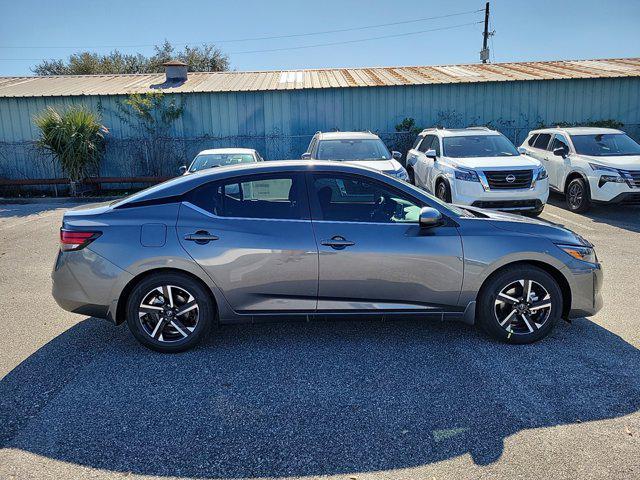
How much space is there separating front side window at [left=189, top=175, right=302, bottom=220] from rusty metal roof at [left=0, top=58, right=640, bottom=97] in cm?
1422

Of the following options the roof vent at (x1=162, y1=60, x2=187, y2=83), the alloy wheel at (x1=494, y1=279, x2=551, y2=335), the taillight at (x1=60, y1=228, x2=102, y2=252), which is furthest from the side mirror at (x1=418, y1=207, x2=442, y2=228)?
the roof vent at (x1=162, y1=60, x2=187, y2=83)

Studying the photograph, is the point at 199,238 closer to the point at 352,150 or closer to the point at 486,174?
the point at 486,174

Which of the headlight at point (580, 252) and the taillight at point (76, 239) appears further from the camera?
the headlight at point (580, 252)

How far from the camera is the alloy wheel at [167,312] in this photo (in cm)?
427

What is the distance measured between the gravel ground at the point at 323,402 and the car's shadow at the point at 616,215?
5.77 meters

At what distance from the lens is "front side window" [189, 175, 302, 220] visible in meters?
4.35

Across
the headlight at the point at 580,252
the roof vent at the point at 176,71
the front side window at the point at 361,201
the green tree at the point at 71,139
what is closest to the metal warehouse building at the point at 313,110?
the green tree at the point at 71,139

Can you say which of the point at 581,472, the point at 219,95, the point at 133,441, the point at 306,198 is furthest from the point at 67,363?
the point at 219,95

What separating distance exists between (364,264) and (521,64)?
21.5m

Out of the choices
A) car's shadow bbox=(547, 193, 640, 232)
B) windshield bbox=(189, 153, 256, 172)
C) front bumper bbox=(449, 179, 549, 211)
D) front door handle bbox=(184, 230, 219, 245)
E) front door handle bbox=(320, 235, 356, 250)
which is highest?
windshield bbox=(189, 153, 256, 172)

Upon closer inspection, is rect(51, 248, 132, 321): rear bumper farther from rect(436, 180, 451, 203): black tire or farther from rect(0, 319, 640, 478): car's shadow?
rect(436, 180, 451, 203): black tire

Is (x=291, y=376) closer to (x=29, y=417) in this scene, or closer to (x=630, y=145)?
(x=29, y=417)

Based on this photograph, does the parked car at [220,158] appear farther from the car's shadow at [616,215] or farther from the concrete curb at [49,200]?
the car's shadow at [616,215]

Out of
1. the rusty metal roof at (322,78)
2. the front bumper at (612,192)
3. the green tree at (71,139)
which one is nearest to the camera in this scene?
the front bumper at (612,192)
